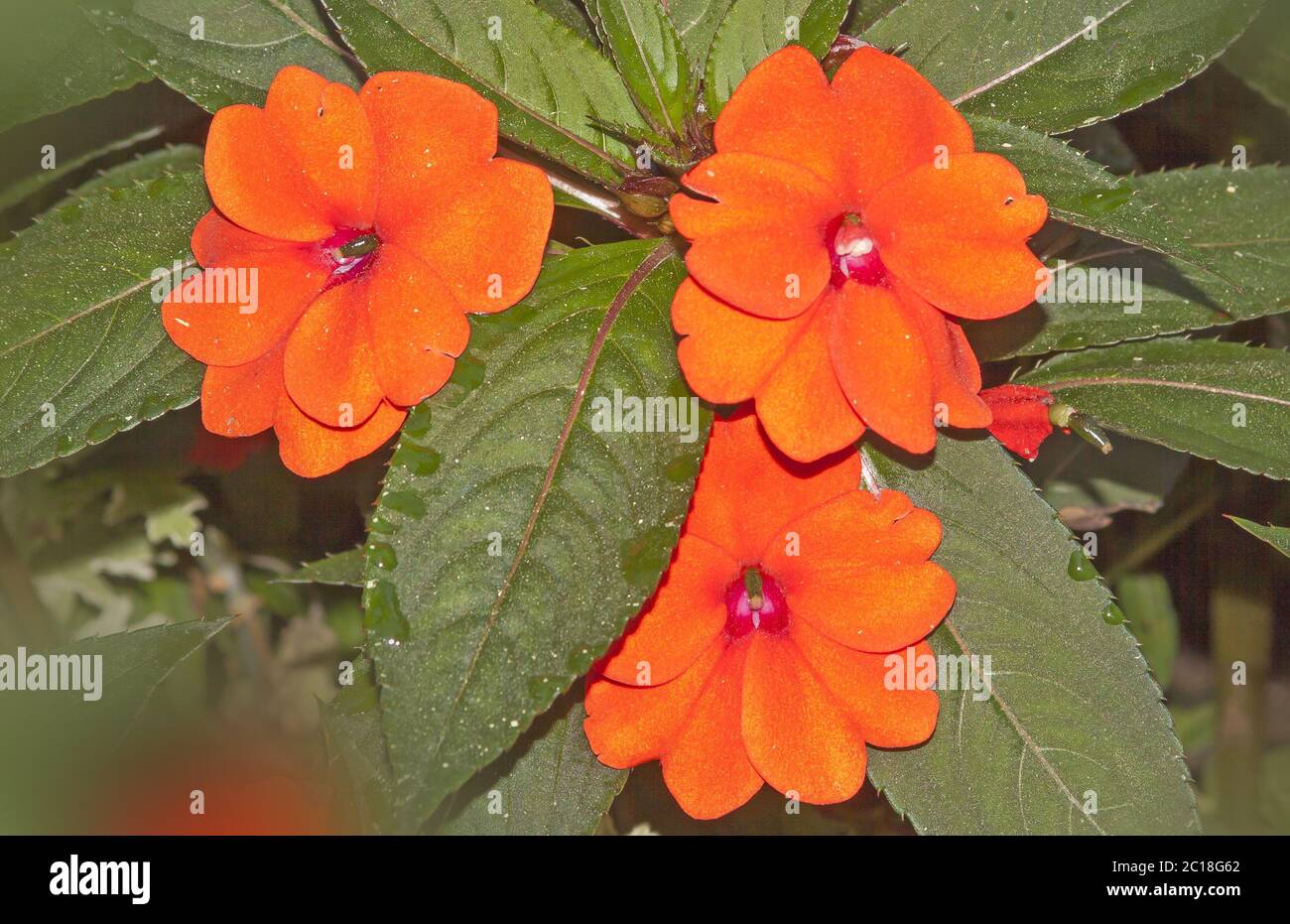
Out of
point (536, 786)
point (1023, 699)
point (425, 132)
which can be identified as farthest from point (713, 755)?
point (425, 132)

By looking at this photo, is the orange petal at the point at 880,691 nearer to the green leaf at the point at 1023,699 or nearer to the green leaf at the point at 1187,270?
the green leaf at the point at 1023,699

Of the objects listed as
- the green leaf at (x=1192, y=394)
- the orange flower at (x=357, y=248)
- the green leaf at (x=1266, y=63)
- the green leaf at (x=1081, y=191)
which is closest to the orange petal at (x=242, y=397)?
the orange flower at (x=357, y=248)

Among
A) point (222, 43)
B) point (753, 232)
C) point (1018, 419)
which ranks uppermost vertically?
point (222, 43)

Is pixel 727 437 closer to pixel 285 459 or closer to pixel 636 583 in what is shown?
pixel 636 583

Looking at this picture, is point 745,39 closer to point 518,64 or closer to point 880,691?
point 518,64

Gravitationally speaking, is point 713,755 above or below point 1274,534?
below

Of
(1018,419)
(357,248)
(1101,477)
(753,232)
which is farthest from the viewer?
(1101,477)

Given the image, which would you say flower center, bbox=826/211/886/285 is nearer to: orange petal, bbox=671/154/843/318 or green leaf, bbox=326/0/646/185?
orange petal, bbox=671/154/843/318

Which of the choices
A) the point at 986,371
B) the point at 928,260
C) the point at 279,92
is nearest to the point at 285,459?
the point at 279,92

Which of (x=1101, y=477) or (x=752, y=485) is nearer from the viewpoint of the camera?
(x=752, y=485)
